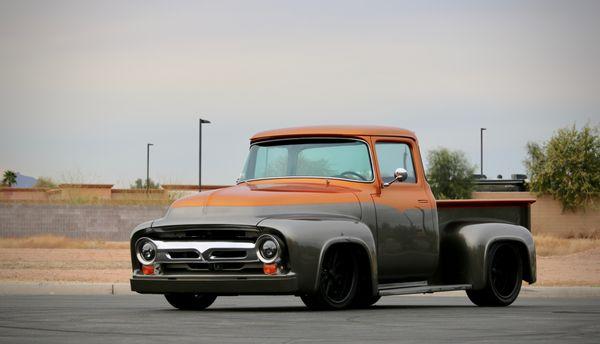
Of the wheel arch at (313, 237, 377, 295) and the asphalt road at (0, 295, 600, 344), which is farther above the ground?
the wheel arch at (313, 237, 377, 295)

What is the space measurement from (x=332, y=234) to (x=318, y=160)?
164cm

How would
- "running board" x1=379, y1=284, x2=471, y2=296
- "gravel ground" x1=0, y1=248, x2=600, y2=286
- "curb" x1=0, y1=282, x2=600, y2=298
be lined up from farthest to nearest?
"gravel ground" x1=0, y1=248, x2=600, y2=286 < "curb" x1=0, y1=282, x2=600, y2=298 < "running board" x1=379, y1=284, x2=471, y2=296

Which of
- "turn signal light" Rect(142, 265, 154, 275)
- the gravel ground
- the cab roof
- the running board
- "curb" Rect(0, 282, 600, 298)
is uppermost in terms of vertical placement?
the cab roof

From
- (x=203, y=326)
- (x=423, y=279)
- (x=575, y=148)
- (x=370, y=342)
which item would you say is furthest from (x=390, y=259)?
(x=575, y=148)

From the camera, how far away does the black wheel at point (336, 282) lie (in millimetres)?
13430

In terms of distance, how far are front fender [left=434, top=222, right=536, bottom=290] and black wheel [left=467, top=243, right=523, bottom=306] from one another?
232mm

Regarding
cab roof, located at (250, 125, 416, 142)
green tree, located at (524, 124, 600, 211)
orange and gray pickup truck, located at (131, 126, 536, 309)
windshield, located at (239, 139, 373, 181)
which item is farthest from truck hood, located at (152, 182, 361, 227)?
green tree, located at (524, 124, 600, 211)

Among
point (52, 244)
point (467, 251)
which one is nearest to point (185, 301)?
point (467, 251)

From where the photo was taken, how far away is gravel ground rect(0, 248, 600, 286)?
25.0 metres

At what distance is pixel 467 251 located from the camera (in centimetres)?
1537

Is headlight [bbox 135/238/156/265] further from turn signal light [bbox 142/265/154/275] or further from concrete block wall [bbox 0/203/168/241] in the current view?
concrete block wall [bbox 0/203/168/241]

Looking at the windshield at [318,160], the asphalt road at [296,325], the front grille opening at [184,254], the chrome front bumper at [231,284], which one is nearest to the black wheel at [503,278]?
the asphalt road at [296,325]

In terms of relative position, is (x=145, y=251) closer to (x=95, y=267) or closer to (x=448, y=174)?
(x=95, y=267)

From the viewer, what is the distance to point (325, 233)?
13.2 meters
